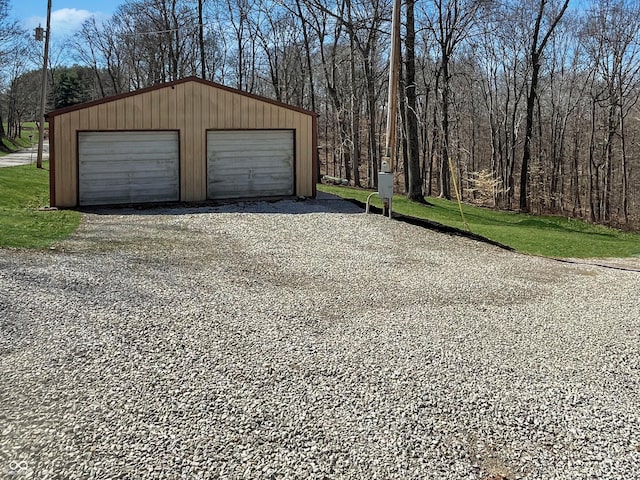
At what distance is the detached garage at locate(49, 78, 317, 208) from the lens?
14078mm

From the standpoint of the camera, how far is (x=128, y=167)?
14633 mm

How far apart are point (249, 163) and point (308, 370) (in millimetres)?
11700

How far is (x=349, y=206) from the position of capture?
15.5 meters

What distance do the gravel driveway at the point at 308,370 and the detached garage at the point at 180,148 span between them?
557 cm

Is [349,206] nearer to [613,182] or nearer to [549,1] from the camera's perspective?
[549,1]

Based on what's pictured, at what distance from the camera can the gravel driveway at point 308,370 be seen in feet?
11.4

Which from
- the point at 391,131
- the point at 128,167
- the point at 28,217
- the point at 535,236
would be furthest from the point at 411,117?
the point at 28,217

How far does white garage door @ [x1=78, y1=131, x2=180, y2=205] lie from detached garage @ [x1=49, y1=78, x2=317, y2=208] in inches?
0.9

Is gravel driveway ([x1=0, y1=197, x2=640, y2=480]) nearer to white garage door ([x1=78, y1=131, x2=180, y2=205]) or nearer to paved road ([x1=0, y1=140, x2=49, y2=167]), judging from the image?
white garage door ([x1=78, y1=131, x2=180, y2=205])

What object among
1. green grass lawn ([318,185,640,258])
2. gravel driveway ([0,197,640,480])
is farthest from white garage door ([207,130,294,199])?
gravel driveway ([0,197,640,480])

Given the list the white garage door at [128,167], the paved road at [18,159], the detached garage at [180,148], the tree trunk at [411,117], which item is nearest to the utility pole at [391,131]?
the detached garage at [180,148]

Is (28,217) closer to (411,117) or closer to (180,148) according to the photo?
(180,148)

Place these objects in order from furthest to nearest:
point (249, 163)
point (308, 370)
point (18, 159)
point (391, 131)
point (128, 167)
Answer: point (18, 159) → point (249, 163) → point (128, 167) → point (391, 131) → point (308, 370)

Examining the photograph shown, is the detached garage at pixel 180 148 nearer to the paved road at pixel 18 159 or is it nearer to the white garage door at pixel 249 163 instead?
the white garage door at pixel 249 163
